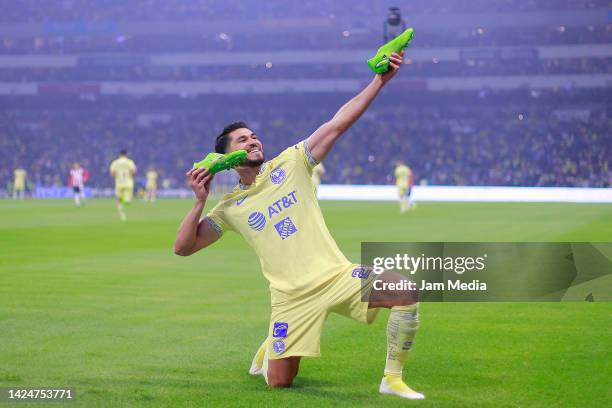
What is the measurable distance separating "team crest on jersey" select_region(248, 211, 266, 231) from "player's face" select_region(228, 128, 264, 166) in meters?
0.37

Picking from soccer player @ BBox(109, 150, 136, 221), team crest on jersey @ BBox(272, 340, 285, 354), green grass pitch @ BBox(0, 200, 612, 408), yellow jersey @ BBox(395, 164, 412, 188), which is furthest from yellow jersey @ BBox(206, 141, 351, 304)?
yellow jersey @ BBox(395, 164, 412, 188)

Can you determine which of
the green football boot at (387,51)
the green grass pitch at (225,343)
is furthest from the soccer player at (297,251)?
the green grass pitch at (225,343)

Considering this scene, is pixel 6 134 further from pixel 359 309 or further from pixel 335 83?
pixel 359 309

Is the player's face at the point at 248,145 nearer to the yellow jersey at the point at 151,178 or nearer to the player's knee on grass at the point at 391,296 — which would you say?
the player's knee on grass at the point at 391,296

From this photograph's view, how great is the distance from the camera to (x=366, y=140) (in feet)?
228

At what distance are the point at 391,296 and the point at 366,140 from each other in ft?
207

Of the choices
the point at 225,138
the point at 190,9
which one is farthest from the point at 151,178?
the point at 225,138

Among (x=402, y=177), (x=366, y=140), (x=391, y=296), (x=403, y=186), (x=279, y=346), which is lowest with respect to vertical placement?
(x=279, y=346)

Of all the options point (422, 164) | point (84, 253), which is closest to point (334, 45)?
point (422, 164)

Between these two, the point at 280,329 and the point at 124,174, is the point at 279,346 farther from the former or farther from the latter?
the point at 124,174

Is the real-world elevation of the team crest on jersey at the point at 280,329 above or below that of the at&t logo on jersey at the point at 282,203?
below
